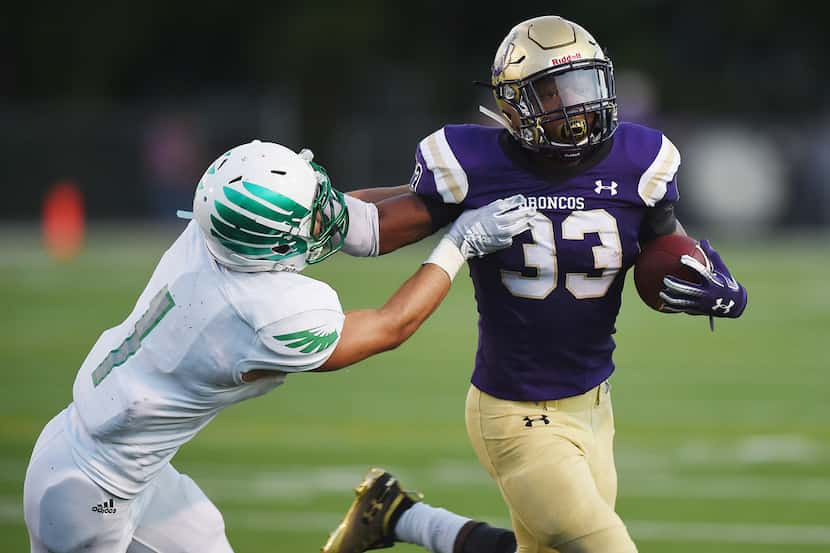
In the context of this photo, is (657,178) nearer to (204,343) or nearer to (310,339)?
(310,339)

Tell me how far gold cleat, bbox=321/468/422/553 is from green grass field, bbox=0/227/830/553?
0.82 meters

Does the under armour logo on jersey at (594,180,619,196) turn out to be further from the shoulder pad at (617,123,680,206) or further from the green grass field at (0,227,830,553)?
the green grass field at (0,227,830,553)

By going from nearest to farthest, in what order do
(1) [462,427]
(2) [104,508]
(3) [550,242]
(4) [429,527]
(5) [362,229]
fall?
(2) [104,508], (3) [550,242], (5) [362,229], (4) [429,527], (1) [462,427]

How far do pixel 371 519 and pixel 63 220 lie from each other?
13994 mm

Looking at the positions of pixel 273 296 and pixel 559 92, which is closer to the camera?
pixel 273 296

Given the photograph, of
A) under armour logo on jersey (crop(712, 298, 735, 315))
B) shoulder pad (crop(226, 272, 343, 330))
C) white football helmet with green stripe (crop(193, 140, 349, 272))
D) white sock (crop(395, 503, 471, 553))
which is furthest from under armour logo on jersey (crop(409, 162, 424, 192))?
white sock (crop(395, 503, 471, 553))

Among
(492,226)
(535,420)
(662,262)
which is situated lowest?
(535,420)

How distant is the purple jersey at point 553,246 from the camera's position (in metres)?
3.79

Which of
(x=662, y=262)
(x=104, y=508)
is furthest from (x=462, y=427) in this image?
(x=104, y=508)

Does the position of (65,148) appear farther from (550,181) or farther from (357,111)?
(550,181)

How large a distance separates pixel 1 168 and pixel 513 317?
17.1 m

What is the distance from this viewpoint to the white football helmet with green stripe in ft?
11.3

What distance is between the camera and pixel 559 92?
12.3 ft

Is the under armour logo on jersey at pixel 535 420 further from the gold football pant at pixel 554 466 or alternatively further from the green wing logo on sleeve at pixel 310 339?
the green wing logo on sleeve at pixel 310 339
